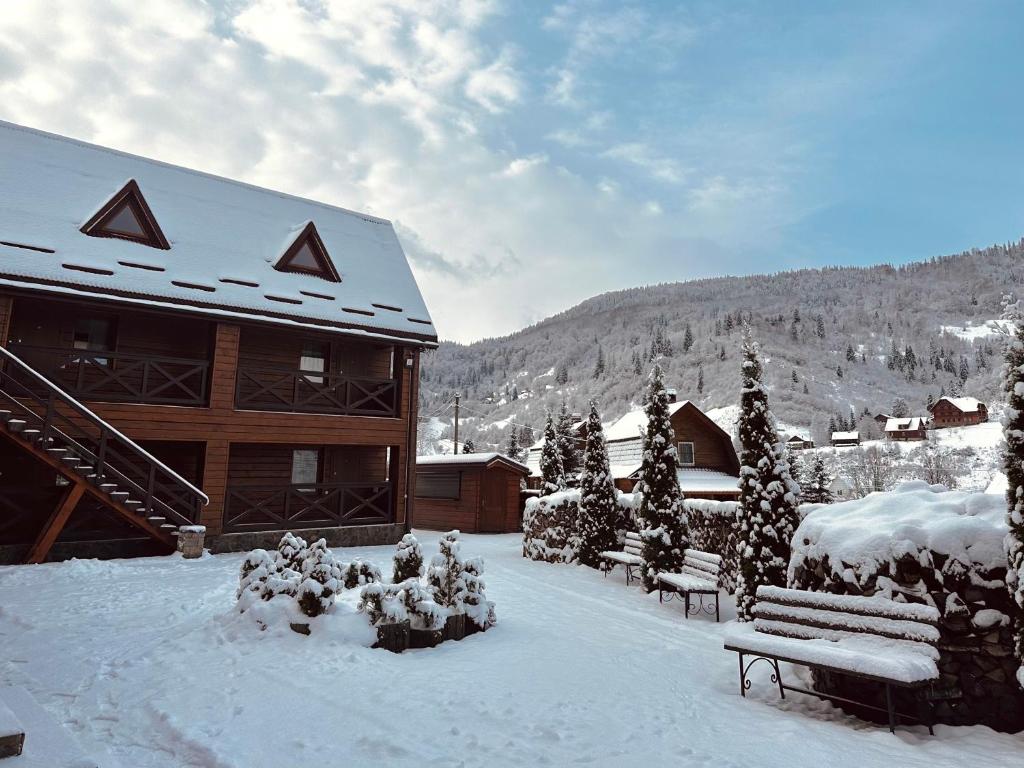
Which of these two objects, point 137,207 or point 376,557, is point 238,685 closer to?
point 376,557

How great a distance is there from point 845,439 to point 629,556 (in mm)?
101395

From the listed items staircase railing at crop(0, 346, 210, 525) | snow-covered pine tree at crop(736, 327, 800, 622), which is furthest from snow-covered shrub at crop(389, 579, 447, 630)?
staircase railing at crop(0, 346, 210, 525)

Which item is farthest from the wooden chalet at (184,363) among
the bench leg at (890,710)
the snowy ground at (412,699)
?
the bench leg at (890,710)

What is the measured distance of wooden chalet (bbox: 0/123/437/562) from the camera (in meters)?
12.7

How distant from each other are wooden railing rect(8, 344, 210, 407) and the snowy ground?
19.8 ft

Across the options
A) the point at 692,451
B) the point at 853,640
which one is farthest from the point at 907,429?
the point at 853,640

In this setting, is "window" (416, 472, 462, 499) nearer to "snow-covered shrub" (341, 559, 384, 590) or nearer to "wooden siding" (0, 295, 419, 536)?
"wooden siding" (0, 295, 419, 536)

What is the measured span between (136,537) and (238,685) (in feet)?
30.4

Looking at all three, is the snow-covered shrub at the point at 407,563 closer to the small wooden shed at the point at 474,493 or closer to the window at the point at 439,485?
the small wooden shed at the point at 474,493

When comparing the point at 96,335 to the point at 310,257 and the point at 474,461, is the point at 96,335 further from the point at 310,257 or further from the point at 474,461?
the point at 474,461

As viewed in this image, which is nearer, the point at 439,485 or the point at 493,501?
the point at 493,501

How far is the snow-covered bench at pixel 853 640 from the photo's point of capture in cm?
498

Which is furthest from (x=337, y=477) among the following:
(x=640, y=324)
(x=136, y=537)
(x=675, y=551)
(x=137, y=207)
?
(x=640, y=324)

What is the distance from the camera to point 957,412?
10025cm
